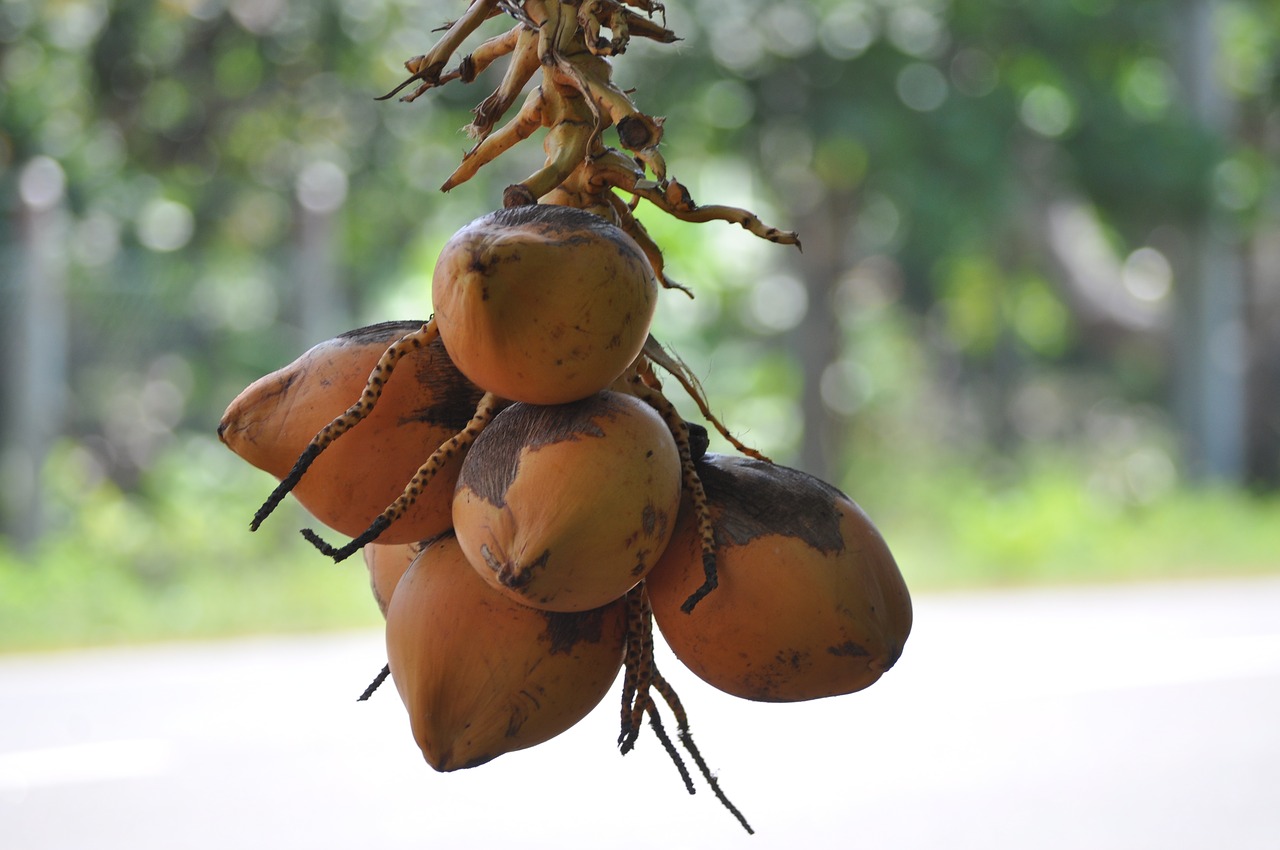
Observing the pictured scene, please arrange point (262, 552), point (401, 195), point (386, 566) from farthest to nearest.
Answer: point (401, 195) < point (262, 552) < point (386, 566)

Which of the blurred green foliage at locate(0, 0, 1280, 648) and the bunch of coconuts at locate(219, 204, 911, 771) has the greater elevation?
the bunch of coconuts at locate(219, 204, 911, 771)

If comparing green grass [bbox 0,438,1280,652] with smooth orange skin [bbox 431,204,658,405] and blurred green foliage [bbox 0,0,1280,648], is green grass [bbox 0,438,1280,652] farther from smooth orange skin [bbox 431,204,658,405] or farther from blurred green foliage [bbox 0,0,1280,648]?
smooth orange skin [bbox 431,204,658,405]

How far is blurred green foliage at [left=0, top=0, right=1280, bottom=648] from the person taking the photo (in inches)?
227

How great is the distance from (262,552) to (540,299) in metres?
5.43

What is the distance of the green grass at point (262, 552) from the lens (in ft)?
15.7

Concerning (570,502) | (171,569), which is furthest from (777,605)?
(171,569)

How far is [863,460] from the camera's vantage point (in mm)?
9211

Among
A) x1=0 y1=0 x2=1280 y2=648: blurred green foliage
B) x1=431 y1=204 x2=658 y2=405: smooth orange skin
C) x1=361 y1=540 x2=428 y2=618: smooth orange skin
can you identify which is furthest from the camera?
x1=0 y1=0 x2=1280 y2=648: blurred green foliage

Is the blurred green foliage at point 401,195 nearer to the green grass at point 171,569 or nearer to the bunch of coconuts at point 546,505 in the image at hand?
the green grass at point 171,569

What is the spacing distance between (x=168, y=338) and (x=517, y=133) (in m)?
5.63

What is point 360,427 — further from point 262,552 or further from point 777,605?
point 262,552

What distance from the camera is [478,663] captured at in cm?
69

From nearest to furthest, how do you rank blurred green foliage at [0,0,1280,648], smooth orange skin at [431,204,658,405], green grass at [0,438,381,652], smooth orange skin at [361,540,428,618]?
1. smooth orange skin at [431,204,658,405]
2. smooth orange skin at [361,540,428,618]
3. green grass at [0,438,381,652]
4. blurred green foliage at [0,0,1280,648]

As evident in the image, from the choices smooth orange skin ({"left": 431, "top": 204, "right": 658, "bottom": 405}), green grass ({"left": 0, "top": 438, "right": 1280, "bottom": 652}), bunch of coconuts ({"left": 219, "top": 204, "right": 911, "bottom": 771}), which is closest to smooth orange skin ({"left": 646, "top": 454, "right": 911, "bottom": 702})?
bunch of coconuts ({"left": 219, "top": 204, "right": 911, "bottom": 771})
